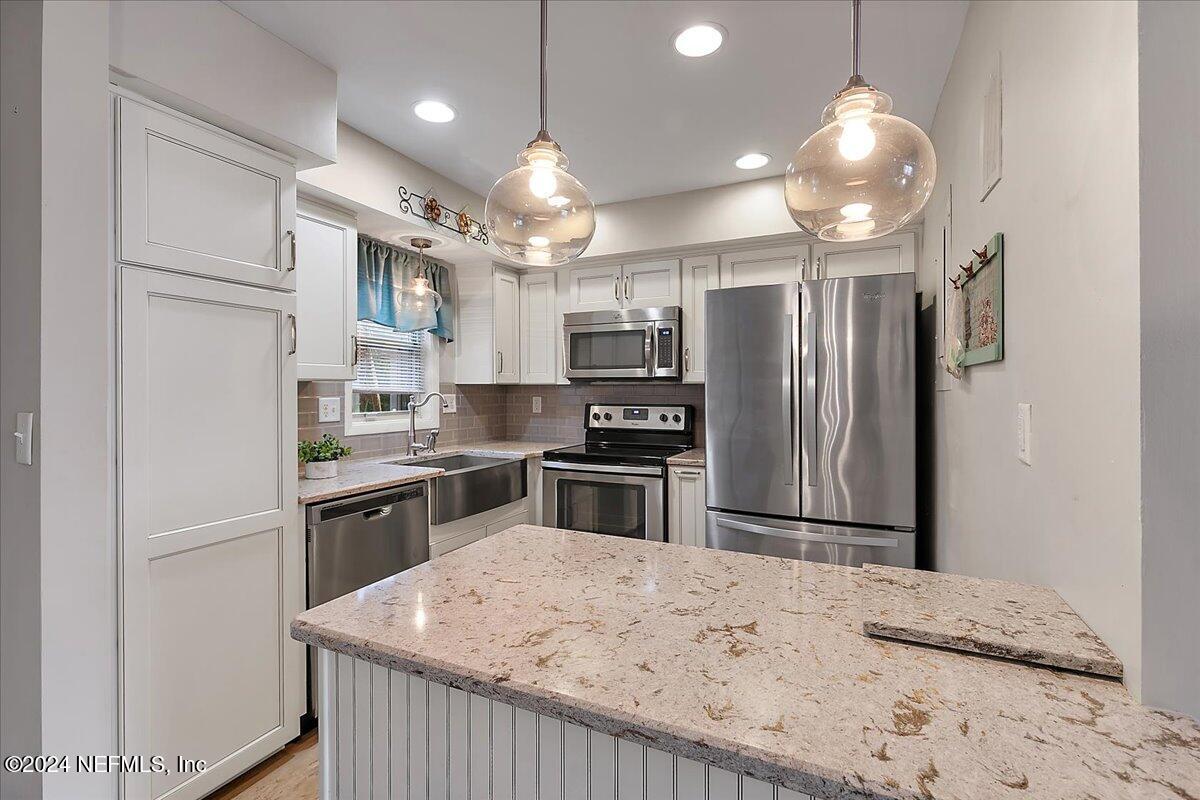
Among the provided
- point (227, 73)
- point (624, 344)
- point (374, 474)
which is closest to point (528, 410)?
point (624, 344)

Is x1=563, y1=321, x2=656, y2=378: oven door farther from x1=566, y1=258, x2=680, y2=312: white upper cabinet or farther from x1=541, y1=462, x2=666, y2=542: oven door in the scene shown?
x1=541, y1=462, x2=666, y2=542: oven door

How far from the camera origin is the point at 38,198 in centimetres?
131

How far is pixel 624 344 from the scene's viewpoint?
342cm

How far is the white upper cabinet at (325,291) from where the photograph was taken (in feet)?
7.45

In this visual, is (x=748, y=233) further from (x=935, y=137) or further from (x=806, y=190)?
(x=806, y=190)

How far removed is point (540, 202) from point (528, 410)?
3140 mm

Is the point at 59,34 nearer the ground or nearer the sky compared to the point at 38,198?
nearer the sky

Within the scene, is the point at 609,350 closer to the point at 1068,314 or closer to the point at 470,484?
the point at 470,484

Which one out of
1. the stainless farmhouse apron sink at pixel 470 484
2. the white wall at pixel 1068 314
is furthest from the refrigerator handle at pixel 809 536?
the stainless farmhouse apron sink at pixel 470 484

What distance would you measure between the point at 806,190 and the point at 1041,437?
659mm

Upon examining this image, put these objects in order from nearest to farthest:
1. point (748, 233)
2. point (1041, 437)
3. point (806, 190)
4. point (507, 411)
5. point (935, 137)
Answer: point (806, 190) < point (1041, 437) < point (935, 137) < point (748, 233) < point (507, 411)

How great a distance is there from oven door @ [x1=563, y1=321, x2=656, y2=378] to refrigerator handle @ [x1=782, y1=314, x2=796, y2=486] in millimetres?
922

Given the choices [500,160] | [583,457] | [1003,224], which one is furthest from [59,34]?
[583,457]

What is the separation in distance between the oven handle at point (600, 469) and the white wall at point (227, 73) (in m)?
1.96
